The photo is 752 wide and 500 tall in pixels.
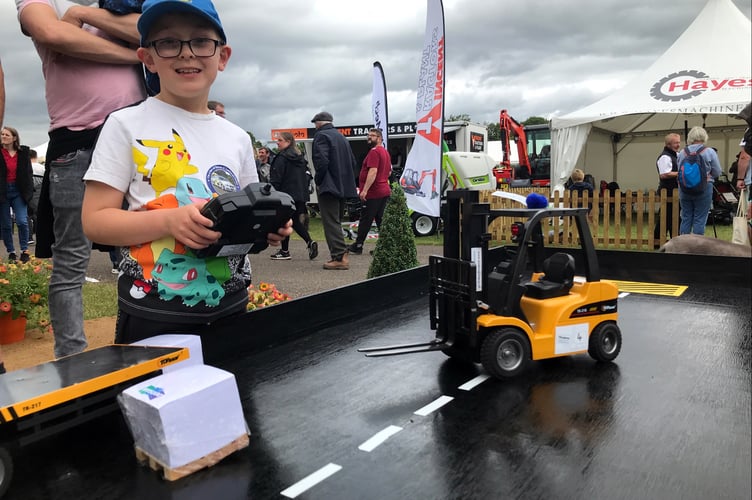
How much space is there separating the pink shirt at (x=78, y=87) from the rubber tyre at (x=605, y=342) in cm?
256

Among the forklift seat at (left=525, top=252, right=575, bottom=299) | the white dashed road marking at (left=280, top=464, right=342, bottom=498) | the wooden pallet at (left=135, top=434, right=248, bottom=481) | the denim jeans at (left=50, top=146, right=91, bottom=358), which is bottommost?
the white dashed road marking at (left=280, top=464, right=342, bottom=498)

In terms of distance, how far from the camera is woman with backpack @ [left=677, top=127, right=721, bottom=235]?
7512 millimetres

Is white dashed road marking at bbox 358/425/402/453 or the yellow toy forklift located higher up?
the yellow toy forklift

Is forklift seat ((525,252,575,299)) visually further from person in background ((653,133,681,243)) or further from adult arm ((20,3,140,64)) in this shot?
person in background ((653,133,681,243))

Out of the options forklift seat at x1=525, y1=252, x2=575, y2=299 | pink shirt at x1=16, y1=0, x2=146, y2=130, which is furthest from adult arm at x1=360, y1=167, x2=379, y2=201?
pink shirt at x1=16, y1=0, x2=146, y2=130

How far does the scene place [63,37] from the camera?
6.88 feet

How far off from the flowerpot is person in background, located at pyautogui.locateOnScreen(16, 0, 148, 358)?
2435 millimetres

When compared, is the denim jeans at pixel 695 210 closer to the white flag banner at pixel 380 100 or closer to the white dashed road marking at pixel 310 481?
the white flag banner at pixel 380 100

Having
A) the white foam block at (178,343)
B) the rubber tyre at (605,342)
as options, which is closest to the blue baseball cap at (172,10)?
the white foam block at (178,343)

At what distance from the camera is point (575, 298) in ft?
9.96

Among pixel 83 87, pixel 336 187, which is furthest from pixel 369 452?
pixel 336 187

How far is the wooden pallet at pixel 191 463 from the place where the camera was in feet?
5.80

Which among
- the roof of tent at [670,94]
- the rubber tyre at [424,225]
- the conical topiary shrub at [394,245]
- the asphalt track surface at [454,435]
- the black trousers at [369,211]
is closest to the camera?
the asphalt track surface at [454,435]

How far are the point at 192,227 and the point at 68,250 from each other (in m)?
1.00
